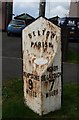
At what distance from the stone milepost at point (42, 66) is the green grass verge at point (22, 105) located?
4.3 inches

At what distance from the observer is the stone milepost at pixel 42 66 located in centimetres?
566

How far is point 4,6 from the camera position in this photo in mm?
32406

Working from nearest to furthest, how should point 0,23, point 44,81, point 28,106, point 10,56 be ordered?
point 44,81 → point 28,106 → point 10,56 → point 0,23

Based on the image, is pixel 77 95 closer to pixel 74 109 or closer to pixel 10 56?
pixel 74 109

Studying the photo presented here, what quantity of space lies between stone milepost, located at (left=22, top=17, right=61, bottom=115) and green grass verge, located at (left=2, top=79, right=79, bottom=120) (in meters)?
0.11

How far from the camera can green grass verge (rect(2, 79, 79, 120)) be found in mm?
5745

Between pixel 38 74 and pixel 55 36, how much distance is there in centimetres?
70

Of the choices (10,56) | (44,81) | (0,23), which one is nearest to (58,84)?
(44,81)

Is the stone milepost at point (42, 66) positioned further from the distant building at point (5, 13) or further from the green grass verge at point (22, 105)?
the distant building at point (5, 13)

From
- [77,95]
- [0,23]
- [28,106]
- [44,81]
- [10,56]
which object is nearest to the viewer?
[44,81]

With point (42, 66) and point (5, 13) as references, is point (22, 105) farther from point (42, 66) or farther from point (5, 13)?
point (5, 13)

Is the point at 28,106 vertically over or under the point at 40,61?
under

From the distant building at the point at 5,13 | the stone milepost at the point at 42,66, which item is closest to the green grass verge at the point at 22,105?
the stone milepost at the point at 42,66

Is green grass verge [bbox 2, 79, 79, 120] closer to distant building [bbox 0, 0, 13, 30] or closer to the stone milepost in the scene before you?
the stone milepost
